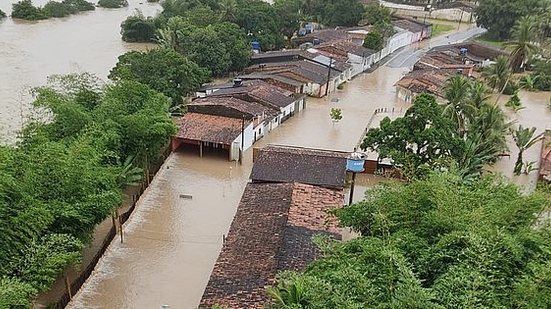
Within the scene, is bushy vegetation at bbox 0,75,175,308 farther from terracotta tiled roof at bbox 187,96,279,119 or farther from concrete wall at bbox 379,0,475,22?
concrete wall at bbox 379,0,475,22

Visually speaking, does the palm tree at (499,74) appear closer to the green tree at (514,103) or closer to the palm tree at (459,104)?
the green tree at (514,103)

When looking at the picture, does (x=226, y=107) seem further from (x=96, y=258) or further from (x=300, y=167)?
(x=96, y=258)

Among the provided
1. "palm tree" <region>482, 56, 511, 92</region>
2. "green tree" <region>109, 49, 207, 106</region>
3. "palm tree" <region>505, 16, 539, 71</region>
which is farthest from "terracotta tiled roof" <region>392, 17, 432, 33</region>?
"green tree" <region>109, 49, 207, 106</region>

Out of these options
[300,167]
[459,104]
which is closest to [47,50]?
[300,167]

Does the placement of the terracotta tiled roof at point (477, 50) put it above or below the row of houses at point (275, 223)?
above

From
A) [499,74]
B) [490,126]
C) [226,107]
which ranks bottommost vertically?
[226,107]

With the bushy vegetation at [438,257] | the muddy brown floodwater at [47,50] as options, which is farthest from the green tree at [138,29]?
the bushy vegetation at [438,257]
